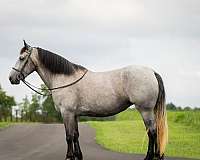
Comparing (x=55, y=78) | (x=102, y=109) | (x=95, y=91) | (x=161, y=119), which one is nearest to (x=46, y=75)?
(x=55, y=78)

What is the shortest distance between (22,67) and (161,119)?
125 inches

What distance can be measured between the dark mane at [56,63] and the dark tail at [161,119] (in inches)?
69.3

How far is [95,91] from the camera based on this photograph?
11062mm

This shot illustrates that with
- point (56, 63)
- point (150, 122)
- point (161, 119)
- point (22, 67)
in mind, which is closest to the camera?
point (150, 122)

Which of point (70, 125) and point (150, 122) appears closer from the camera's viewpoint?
point (150, 122)

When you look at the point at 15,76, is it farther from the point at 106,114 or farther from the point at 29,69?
the point at 106,114

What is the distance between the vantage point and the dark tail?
10852mm

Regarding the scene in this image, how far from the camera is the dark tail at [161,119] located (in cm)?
1085

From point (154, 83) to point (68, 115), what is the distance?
190 cm

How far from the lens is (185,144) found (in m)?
18.1

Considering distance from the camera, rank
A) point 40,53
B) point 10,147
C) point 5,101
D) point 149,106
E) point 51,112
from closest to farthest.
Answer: point 149,106, point 40,53, point 10,147, point 5,101, point 51,112

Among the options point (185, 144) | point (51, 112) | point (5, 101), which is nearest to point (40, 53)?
point (185, 144)

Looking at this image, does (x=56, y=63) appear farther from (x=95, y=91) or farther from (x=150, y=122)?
(x=150, y=122)

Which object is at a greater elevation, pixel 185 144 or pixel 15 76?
pixel 15 76
